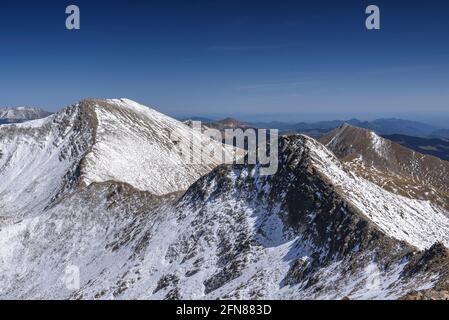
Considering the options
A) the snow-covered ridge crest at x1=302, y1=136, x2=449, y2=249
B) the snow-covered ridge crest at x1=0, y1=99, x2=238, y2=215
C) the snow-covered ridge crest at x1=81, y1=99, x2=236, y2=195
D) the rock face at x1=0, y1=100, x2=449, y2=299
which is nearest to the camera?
the rock face at x1=0, y1=100, x2=449, y2=299

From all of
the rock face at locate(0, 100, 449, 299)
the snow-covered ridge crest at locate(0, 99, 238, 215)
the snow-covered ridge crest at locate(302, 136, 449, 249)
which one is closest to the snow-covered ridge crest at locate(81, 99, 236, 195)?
the snow-covered ridge crest at locate(0, 99, 238, 215)

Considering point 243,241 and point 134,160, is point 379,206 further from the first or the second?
point 134,160

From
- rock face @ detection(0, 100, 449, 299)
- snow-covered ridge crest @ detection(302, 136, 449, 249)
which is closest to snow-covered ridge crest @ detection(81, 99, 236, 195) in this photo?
rock face @ detection(0, 100, 449, 299)

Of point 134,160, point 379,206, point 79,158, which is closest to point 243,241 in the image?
point 379,206

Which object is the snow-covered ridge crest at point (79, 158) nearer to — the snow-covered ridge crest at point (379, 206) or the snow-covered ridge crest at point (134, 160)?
the snow-covered ridge crest at point (134, 160)

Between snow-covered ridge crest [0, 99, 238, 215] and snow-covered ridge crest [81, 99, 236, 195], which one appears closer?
snow-covered ridge crest [0, 99, 238, 215]

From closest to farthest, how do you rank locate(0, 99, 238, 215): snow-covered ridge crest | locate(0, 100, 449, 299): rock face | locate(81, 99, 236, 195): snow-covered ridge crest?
1. locate(0, 100, 449, 299): rock face
2. locate(0, 99, 238, 215): snow-covered ridge crest
3. locate(81, 99, 236, 195): snow-covered ridge crest

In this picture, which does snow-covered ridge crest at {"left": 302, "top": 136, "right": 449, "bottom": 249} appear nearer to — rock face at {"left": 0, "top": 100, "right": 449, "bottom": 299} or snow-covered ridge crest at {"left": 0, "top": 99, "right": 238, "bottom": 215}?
rock face at {"left": 0, "top": 100, "right": 449, "bottom": 299}

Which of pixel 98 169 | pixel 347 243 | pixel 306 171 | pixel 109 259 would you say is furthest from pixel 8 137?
pixel 347 243

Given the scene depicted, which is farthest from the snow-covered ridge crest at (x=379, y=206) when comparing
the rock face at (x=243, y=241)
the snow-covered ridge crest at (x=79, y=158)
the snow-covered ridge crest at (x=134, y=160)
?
the snow-covered ridge crest at (x=134, y=160)

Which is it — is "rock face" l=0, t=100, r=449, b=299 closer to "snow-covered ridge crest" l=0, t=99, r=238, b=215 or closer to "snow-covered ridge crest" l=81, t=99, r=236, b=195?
"snow-covered ridge crest" l=0, t=99, r=238, b=215
